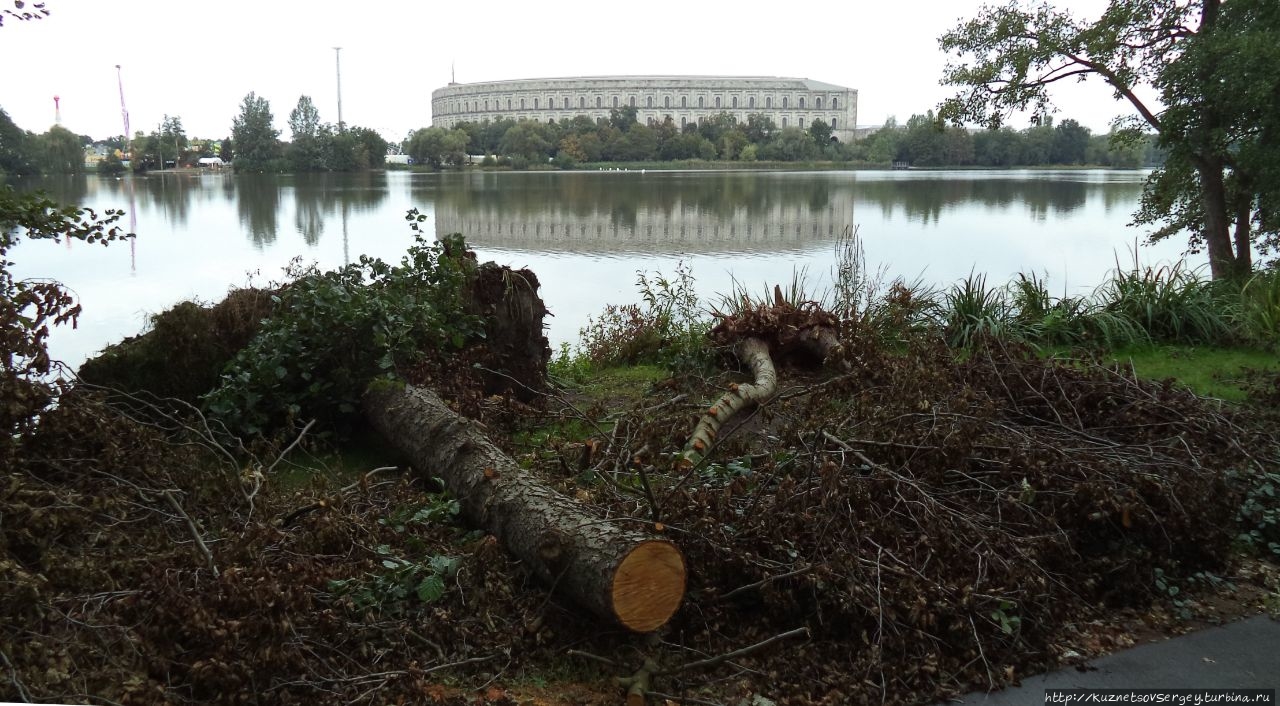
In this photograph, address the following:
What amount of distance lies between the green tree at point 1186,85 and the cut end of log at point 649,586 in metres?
10.3

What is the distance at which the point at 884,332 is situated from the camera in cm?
973

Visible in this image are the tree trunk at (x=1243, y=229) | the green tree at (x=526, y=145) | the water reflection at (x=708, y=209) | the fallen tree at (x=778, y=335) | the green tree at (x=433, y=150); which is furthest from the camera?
the green tree at (x=526, y=145)

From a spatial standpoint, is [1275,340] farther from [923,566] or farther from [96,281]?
[96,281]

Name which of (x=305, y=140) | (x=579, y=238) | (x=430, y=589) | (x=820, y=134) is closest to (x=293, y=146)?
(x=305, y=140)

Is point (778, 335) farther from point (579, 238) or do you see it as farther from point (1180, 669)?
point (579, 238)

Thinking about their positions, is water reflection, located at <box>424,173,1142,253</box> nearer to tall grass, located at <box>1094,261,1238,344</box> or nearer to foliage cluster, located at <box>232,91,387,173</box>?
tall grass, located at <box>1094,261,1238,344</box>

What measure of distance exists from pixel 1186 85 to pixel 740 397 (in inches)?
348

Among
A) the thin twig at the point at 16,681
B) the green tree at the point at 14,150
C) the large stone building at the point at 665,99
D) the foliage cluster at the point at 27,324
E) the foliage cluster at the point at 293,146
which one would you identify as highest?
the large stone building at the point at 665,99

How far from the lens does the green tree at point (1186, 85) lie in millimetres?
10984

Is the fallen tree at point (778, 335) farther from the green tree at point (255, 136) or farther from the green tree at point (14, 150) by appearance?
the green tree at point (255, 136)

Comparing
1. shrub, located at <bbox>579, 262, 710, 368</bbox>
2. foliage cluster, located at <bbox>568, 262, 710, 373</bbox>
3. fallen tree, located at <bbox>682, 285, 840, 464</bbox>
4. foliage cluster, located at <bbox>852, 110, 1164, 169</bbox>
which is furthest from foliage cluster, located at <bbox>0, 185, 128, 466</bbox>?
foliage cluster, located at <bbox>852, 110, 1164, 169</bbox>

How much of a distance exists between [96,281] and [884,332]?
12760mm

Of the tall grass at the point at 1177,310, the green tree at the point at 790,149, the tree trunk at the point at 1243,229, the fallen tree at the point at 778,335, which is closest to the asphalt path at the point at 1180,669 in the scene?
the fallen tree at the point at 778,335

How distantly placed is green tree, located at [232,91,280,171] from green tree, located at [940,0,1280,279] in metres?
45.2
